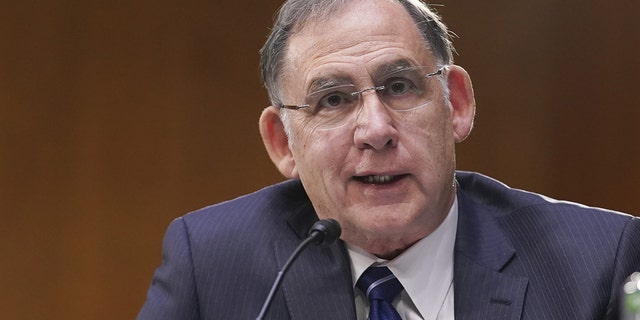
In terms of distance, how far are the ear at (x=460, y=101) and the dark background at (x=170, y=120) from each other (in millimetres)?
1402

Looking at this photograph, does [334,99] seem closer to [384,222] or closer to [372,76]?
[372,76]

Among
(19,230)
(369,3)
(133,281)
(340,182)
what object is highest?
(369,3)

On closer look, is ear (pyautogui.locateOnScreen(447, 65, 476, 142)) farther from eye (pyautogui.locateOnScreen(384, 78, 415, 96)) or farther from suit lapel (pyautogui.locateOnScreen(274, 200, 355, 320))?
suit lapel (pyautogui.locateOnScreen(274, 200, 355, 320))

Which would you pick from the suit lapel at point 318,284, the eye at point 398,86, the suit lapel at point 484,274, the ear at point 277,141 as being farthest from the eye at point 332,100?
the suit lapel at point 484,274

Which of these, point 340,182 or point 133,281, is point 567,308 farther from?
point 133,281

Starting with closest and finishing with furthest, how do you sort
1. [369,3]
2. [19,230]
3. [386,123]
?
[386,123] → [369,3] → [19,230]

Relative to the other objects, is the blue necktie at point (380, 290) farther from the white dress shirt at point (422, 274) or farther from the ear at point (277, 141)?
the ear at point (277, 141)

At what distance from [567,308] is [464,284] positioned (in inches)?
9.3

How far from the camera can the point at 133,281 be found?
374 centimetres

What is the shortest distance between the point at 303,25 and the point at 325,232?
0.58 m

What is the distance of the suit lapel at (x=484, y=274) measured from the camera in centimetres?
220

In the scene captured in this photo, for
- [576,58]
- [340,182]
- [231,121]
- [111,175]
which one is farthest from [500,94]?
[340,182]

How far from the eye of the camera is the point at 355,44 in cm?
222

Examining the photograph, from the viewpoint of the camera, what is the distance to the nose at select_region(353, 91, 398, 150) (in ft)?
6.97
